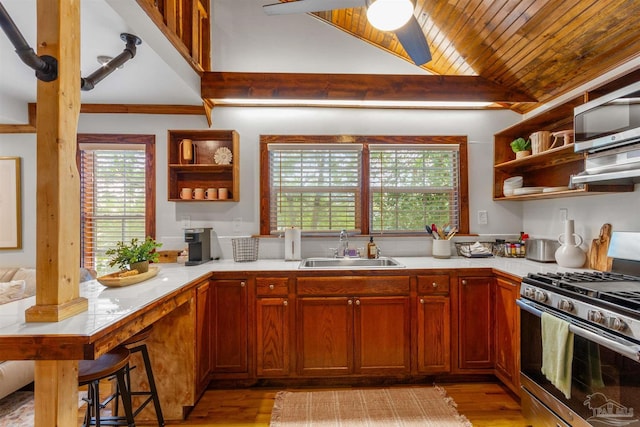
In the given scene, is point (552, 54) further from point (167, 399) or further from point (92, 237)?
point (92, 237)

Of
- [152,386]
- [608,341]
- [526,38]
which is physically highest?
[526,38]

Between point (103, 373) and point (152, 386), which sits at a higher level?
point (103, 373)

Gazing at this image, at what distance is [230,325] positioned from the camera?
2.48 metres

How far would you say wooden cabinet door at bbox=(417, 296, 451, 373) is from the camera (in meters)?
2.48

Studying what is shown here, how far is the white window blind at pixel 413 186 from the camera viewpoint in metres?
3.21

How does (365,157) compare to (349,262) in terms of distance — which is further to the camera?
(365,157)

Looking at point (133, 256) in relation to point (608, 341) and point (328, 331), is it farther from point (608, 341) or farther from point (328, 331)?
point (608, 341)

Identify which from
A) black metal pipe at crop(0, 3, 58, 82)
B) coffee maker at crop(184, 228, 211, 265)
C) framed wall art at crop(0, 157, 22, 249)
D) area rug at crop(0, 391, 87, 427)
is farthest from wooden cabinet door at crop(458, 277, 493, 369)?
framed wall art at crop(0, 157, 22, 249)

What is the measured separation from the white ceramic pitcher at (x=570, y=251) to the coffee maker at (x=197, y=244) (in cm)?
296

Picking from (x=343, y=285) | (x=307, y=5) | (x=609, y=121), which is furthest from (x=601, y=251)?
(x=307, y=5)

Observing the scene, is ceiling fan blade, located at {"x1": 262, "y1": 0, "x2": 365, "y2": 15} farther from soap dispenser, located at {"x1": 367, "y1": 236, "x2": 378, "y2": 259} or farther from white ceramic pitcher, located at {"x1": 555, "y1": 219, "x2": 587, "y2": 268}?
white ceramic pitcher, located at {"x1": 555, "y1": 219, "x2": 587, "y2": 268}

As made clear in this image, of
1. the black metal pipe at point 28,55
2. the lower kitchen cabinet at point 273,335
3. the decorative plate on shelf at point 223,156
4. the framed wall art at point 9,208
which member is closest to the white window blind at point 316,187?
the decorative plate on shelf at point 223,156

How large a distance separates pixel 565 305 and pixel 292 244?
6.76ft

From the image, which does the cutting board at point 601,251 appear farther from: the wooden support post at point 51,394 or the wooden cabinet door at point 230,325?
the wooden support post at point 51,394
